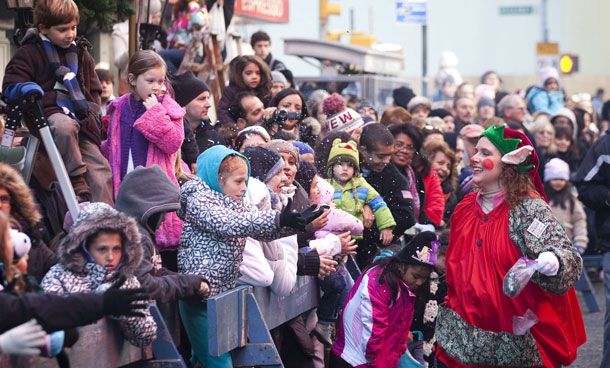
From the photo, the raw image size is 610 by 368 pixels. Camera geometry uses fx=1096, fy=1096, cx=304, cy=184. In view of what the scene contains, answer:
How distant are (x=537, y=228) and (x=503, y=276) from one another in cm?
32

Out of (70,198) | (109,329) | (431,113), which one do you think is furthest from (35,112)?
(431,113)

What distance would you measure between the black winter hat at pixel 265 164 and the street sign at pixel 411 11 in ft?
53.1

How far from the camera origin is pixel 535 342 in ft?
19.3

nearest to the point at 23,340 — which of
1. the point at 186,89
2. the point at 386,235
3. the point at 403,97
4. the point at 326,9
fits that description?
the point at 186,89

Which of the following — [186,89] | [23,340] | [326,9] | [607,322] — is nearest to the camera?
[23,340]

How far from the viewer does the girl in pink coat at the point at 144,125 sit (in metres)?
6.49

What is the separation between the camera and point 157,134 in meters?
6.47

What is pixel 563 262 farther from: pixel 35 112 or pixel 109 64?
pixel 109 64

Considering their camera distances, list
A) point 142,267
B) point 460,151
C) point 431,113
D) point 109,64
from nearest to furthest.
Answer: point 142,267
point 460,151
point 109,64
point 431,113

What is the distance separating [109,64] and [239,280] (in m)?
7.72

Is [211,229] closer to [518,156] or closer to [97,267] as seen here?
[97,267]

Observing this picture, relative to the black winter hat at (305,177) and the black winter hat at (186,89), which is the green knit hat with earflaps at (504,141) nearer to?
the black winter hat at (305,177)

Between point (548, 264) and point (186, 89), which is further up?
point (186, 89)

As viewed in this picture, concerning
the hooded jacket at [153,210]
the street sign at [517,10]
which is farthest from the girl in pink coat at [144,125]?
the street sign at [517,10]
